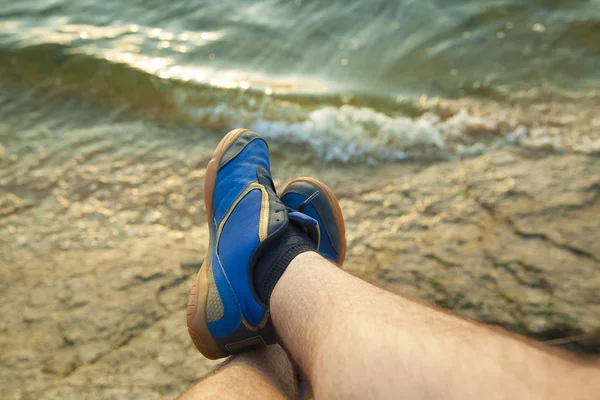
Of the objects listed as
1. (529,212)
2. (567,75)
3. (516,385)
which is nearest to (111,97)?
(529,212)

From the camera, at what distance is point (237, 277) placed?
5.09 ft

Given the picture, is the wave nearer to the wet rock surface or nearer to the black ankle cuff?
the wet rock surface

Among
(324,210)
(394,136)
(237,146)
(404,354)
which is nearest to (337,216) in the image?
(324,210)

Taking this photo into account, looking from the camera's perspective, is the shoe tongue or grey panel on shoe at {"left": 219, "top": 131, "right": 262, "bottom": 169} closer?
the shoe tongue

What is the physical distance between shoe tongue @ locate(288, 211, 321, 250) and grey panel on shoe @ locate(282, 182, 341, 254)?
0.28 metres

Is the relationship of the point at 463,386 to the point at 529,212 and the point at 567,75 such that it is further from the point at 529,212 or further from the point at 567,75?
the point at 567,75

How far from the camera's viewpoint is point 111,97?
392cm

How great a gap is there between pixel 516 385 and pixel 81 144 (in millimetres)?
3070

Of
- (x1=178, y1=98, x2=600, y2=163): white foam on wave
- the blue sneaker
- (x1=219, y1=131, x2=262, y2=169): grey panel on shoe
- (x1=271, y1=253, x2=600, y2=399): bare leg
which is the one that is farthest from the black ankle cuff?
(x1=178, y1=98, x2=600, y2=163): white foam on wave

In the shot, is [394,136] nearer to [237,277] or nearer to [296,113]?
[296,113]

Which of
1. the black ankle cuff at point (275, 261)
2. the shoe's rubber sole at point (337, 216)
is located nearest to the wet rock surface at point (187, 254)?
the shoe's rubber sole at point (337, 216)

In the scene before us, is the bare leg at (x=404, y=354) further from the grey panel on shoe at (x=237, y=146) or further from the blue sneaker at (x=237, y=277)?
the grey panel on shoe at (x=237, y=146)

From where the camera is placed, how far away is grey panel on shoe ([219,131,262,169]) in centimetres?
205

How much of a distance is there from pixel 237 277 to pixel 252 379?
1.02 ft
